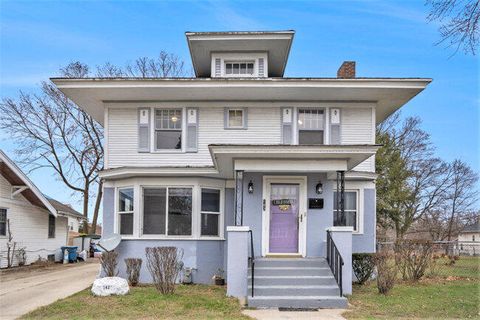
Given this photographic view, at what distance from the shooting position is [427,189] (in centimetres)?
3550

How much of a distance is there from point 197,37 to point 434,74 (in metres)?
7.37

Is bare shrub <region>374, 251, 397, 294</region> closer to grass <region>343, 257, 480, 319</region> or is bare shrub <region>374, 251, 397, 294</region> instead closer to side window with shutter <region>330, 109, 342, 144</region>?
grass <region>343, 257, 480, 319</region>

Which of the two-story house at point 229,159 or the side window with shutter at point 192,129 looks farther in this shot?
the side window with shutter at point 192,129

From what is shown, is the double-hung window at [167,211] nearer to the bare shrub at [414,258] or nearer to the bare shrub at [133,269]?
the bare shrub at [133,269]

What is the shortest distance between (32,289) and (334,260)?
7980 mm

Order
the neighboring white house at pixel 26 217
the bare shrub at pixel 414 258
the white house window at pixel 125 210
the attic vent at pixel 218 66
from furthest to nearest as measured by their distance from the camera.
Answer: the neighboring white house at pixel 26 217 < the attic vent at pixel 218 66 < the white house window at pixel 125 210 < the bare shrub at pixel 414 258

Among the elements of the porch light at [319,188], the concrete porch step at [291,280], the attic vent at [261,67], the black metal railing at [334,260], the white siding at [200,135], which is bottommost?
the concrete porch step at [291,280]

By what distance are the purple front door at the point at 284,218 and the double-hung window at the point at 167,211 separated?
2.51m

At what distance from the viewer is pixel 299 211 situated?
11.5 metres

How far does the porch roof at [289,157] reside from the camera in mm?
9945

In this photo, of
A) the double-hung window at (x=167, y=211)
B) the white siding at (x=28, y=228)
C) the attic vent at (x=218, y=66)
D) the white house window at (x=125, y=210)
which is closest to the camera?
the double-hung window at (x=167, y=211)

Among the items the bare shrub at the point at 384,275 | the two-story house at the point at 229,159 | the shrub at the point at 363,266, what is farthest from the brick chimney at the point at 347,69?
the bare shrub at the point at 384,275

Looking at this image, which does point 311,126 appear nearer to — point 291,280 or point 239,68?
point 239,68

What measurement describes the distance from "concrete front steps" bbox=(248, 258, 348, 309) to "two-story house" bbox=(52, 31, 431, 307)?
0.13 meters
